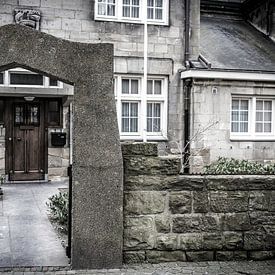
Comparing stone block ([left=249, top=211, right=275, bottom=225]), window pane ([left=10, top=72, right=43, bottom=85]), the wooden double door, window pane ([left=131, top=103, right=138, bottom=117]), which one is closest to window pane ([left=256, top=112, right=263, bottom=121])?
window pane ([left=131, top=103, right=138, bottom=117])

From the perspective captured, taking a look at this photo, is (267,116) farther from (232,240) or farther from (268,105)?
(232,240)

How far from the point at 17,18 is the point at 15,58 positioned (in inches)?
318

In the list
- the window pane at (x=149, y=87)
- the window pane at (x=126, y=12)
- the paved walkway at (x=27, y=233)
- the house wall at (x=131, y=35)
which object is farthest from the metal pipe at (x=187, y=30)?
the paved walkway at (x=27, y=233)

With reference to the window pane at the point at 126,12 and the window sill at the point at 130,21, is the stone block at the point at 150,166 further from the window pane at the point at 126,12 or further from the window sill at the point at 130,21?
the window pane at the point at 126,12

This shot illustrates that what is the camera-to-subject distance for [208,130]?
14188 millimetres

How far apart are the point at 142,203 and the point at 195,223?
74 centimetres

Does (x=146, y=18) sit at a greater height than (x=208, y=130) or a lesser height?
greater

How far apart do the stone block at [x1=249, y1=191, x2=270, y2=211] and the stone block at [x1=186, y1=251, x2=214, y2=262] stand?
2.65 feet

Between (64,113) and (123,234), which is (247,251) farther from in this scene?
(64,113)

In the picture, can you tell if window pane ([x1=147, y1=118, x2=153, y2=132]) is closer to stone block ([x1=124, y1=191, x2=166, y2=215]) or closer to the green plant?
the green plant

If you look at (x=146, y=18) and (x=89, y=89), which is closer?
(x=89, y=89)

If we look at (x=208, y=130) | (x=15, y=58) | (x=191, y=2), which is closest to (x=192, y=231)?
(x=15, y=58)

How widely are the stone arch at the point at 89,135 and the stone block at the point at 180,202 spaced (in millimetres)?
666

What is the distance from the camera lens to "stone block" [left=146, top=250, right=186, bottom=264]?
572 centimetres
